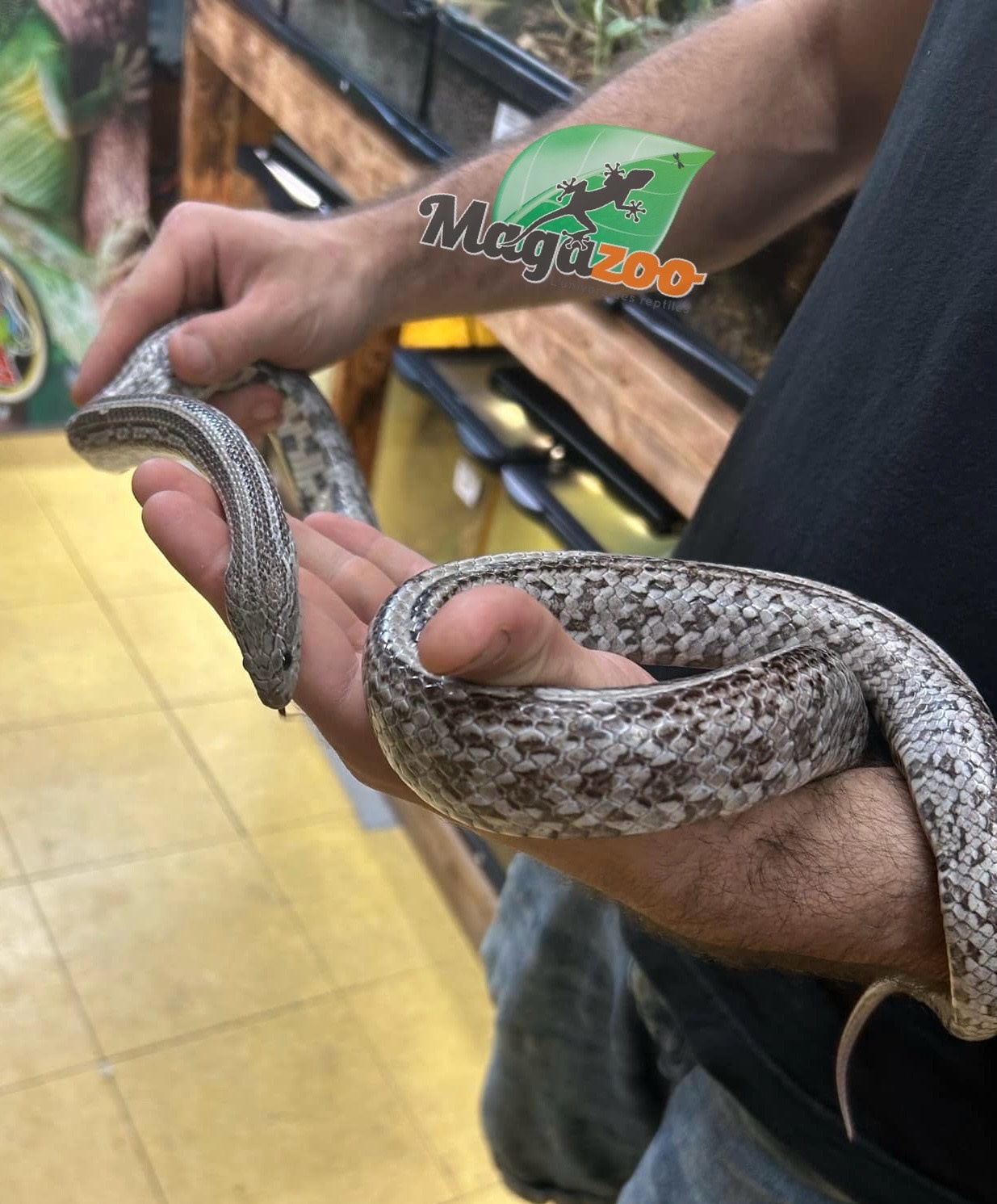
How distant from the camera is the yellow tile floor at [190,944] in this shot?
40.9 inches

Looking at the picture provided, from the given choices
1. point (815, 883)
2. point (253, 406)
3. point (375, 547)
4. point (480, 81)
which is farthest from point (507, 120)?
point (815, 883)

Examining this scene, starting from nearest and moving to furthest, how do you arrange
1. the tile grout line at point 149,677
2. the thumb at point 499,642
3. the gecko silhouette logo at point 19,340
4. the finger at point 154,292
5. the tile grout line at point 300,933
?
1. the thumb at point 499,642
2. the gecko silhouette logo at point 19,340
3. the finger at point 154,292
4. the tile grout line at point 149,677
5. the tile grout line at point 300,933

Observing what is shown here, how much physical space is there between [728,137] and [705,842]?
40 centimetres

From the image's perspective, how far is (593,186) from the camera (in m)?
0.53

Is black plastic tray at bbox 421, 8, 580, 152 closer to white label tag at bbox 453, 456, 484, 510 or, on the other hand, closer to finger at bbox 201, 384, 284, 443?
finger at bbox 201, 384, 284, 443

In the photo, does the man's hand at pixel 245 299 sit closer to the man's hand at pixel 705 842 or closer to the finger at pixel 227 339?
the finger at pixel 227 339

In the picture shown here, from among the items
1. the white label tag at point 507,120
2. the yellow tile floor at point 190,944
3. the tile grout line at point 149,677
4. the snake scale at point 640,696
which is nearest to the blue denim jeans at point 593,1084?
the snake scale at point 640,696

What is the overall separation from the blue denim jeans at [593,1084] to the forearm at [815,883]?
0.82 feet

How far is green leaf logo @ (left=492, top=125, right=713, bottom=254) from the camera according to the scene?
0.53 m

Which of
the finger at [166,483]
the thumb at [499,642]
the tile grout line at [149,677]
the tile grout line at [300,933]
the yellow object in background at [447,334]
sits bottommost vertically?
the tile grout line at [300,933]

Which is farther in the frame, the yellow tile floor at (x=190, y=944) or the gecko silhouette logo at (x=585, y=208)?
the yellow tile floor at (x=190, y=944)

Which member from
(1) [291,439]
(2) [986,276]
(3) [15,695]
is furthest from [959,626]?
(3) [15,695]

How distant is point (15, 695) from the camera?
105cm

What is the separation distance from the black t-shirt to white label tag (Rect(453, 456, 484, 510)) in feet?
0.98
